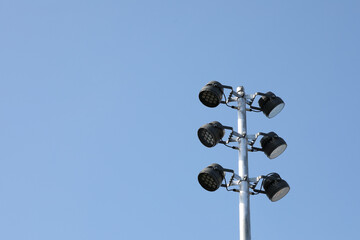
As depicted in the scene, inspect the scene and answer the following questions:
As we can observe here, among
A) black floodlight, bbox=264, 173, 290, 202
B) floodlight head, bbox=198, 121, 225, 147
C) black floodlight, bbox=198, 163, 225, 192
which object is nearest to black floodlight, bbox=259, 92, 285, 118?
floodlight head, bbox=198, 121, 225, 147

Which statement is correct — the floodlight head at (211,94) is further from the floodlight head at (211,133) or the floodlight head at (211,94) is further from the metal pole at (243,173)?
the floodlight head at (211,133)

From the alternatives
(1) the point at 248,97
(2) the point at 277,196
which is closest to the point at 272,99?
(1) the point at 248,97

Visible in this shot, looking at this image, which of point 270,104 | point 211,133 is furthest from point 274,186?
point 270,104

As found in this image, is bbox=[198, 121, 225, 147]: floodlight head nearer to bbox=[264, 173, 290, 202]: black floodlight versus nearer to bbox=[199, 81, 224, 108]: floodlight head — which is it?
bbox=[199, 81, 224, 108]: floodlight head

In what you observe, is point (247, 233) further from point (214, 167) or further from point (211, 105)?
point (211, 105)

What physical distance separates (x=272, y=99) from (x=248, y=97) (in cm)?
42

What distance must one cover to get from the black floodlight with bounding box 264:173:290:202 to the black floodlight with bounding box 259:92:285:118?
1256 millimetres

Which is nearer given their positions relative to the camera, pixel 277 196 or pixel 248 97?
pixel 277 196

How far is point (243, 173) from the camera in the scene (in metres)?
9.15

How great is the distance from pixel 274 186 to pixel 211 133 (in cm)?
132

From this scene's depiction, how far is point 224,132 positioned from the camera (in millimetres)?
9523

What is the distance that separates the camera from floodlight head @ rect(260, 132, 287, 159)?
9.50 metres

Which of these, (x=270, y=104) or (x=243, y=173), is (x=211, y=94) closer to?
(x=270, y=104)

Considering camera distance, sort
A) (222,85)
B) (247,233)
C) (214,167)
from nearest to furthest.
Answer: (247,233) < (214,167) < (222,85)
